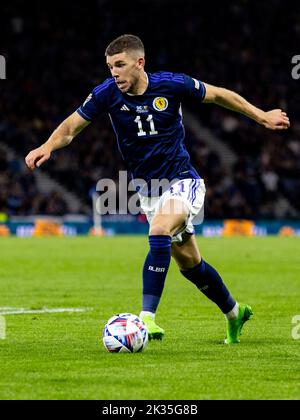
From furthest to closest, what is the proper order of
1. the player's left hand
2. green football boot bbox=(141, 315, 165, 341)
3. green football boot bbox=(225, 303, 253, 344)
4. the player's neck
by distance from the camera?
green football boot bbox=(225, 303, 253, 344) → the player's neck → the player's left hand → green football boot bbox=(141, 315, 165, 341)

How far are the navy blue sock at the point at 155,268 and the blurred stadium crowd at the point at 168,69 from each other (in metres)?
25.3

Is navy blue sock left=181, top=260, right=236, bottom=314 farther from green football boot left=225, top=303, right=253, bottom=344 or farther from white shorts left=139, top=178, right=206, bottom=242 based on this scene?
white shorts left=139, top=178, right=206, bottom=242

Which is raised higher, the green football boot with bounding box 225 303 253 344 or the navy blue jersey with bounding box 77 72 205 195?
the navy blue jersey with bounding box 77 72 205 195

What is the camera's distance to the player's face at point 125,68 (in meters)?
8.77

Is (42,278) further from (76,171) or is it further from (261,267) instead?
(76,171)

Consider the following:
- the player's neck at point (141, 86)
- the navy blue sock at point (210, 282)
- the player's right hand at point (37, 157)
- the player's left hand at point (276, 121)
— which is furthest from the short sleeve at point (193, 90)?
the navy blue sock at point (210, 282)

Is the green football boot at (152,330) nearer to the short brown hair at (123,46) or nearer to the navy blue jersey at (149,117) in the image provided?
the navy blue jersey at (149,117)

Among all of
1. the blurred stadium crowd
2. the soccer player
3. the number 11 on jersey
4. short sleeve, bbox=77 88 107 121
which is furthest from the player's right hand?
the blurred stadium crowd

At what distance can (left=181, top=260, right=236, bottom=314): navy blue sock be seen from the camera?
9.18 meters

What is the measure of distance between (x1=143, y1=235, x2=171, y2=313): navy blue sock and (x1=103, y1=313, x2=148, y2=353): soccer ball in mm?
295

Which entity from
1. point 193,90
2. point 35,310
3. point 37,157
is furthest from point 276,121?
point 35,310

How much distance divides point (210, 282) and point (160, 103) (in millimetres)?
1612

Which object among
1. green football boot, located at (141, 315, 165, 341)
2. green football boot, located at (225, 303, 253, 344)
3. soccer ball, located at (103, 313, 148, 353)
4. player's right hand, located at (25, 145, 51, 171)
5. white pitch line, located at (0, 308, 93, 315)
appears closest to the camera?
soccer ball, located at (103, 313, 148, 353)

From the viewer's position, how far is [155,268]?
859cm
